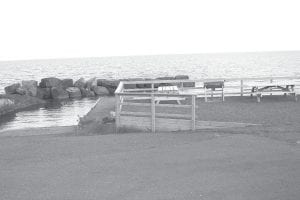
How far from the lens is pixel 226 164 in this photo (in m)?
6.88

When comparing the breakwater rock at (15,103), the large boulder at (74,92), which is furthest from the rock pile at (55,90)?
the breakwater rock at (15,103)

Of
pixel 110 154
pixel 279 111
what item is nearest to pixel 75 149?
pixel 110 154

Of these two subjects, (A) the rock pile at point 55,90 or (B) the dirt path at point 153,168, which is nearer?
(B) the dirt path at point 153,168

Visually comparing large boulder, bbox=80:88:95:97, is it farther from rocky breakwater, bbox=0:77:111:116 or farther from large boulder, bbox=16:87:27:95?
large boulder, bbox=16:87:27:95

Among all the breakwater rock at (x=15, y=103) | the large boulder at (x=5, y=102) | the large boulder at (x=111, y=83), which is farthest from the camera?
the large boulder at (x=111, y=83)

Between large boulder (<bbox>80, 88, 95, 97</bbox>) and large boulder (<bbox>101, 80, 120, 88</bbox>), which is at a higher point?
large boulder (<bbox>101, 80, 120, 88</bbox>)

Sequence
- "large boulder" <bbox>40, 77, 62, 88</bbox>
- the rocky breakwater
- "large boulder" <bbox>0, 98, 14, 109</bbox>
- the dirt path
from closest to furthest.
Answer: the dirt path, "large boulder" <bbox>0, 98, 14, 109</bbox>, the rocky breakwater, "large boulder" <bbox>40, 77, 62, 88</bbox>

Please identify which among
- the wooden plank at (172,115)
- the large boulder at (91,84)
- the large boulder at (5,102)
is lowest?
the large boulder at (5,102)

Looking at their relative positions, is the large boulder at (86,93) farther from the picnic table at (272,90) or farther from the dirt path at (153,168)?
the dirt path at (153,168)

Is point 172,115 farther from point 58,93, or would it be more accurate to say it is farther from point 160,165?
Answer: point 58,93

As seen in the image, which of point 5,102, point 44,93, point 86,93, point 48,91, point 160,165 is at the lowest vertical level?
point 86,93

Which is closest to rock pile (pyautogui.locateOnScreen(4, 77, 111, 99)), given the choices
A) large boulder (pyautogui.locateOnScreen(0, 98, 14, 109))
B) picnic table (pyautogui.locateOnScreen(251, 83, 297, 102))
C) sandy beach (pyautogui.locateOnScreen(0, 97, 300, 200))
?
large boulder (pyautogui.locateOnScreen(0, 98, 14, 109))

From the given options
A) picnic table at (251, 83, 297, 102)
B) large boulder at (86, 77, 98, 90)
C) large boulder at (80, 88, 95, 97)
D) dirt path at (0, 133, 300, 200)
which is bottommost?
large boulder at (80, 88, 95, 97)

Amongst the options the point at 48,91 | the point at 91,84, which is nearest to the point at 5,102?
the point at 48,91
